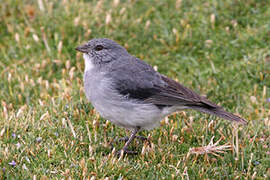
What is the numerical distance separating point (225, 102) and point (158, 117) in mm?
2066

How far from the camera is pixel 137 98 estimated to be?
6.35 metres

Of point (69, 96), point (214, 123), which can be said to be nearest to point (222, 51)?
point (214, 123)

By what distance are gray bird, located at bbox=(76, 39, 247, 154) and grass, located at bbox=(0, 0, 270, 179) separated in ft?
1.00

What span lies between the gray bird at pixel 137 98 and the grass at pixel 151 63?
306 millimetres

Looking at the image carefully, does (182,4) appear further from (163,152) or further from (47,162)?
(47,162)

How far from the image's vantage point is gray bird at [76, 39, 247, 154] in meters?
6.24

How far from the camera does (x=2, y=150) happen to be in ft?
18.3

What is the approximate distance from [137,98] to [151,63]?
2.87 metres

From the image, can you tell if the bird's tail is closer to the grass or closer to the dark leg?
the grass

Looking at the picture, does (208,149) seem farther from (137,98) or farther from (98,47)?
(98,47)

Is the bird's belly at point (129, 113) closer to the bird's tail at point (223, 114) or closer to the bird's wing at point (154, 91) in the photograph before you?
the bird's wing at point (154, 91)

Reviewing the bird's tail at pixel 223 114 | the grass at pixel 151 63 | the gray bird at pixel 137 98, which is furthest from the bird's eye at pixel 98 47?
the bird's tail at pixel 223 114

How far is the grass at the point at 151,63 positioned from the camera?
5.58 meters

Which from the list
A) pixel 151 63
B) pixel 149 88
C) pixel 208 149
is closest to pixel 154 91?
pixel 149 88
